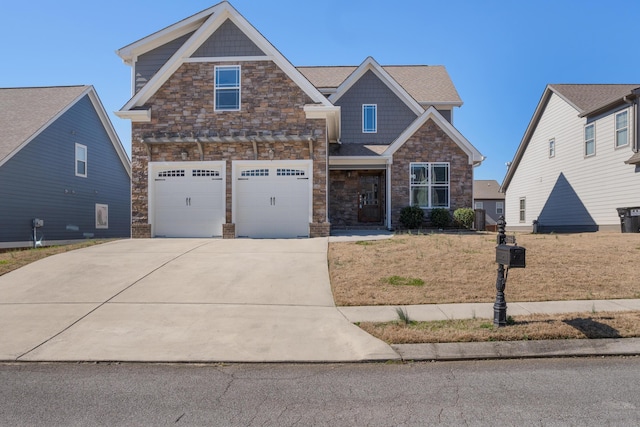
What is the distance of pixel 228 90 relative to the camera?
643 inches

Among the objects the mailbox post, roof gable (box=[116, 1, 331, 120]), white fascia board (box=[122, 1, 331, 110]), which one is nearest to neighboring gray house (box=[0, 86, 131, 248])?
roof gable (box=[116, 1, 331, 120])

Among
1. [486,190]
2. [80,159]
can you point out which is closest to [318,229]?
[80,159]

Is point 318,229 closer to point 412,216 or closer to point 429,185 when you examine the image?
point 412,216

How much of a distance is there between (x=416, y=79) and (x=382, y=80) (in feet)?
13.7

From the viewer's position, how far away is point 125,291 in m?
8.73

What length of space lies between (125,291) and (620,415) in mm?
8054

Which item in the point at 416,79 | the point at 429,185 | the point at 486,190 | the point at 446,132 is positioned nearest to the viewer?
the point at 446,132

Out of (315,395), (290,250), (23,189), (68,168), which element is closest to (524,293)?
(315,395)

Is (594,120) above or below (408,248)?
above

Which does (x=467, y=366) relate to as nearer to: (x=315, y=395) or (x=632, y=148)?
(x=315, y=395)

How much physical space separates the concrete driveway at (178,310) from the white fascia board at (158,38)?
33.1 ft

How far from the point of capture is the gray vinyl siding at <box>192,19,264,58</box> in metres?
16.3

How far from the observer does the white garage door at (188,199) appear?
53.5 feet

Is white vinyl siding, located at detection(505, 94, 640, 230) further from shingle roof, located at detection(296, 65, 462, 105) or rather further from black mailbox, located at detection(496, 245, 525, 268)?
black mailbox, located at detection(496, 245, 525, 268)
